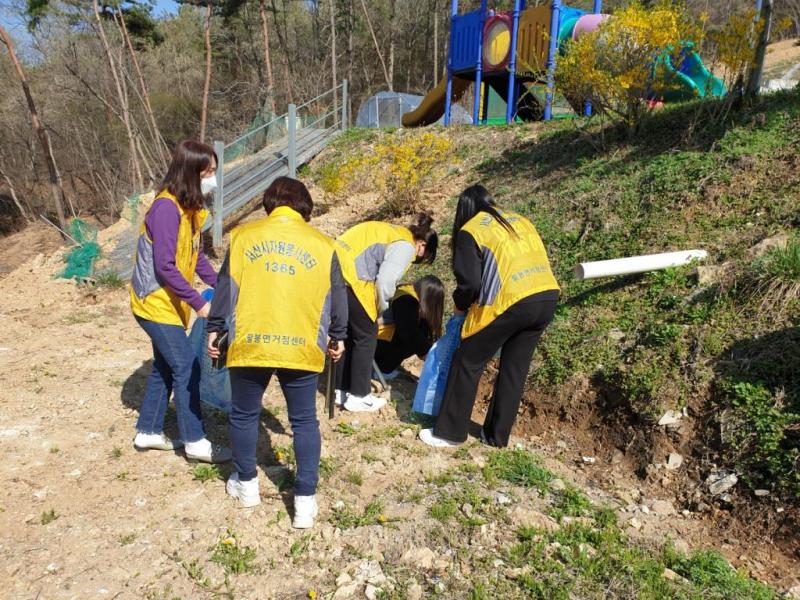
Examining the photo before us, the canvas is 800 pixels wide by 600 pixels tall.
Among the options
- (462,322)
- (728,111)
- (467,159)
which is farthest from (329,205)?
(462,322)

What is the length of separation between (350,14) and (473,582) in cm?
2770

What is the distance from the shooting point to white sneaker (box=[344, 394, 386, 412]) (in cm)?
396

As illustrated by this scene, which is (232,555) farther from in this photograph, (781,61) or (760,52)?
(781,61)

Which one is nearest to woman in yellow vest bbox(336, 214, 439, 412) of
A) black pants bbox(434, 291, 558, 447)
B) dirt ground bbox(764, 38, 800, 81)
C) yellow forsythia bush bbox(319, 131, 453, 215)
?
black pants bbox(434, 291, 558, 447)

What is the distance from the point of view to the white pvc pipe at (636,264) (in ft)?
13.8

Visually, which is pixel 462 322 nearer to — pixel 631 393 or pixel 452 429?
pixel 452 429

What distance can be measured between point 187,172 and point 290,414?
128 centimetres

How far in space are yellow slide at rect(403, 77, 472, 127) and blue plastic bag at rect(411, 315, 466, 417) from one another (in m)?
10.8

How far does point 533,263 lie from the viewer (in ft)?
10.0

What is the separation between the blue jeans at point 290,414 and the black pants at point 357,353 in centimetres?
117

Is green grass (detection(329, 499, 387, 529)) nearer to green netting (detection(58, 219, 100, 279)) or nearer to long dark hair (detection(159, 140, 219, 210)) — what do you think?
long dark hair (detection(159, 140, 219, 210))

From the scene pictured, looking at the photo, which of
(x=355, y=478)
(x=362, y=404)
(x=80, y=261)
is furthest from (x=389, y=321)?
(x=80, y=261)

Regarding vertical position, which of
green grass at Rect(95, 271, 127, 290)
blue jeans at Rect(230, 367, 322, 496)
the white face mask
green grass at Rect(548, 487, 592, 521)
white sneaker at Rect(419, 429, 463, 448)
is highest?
the white face mask

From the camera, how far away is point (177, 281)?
275cm
